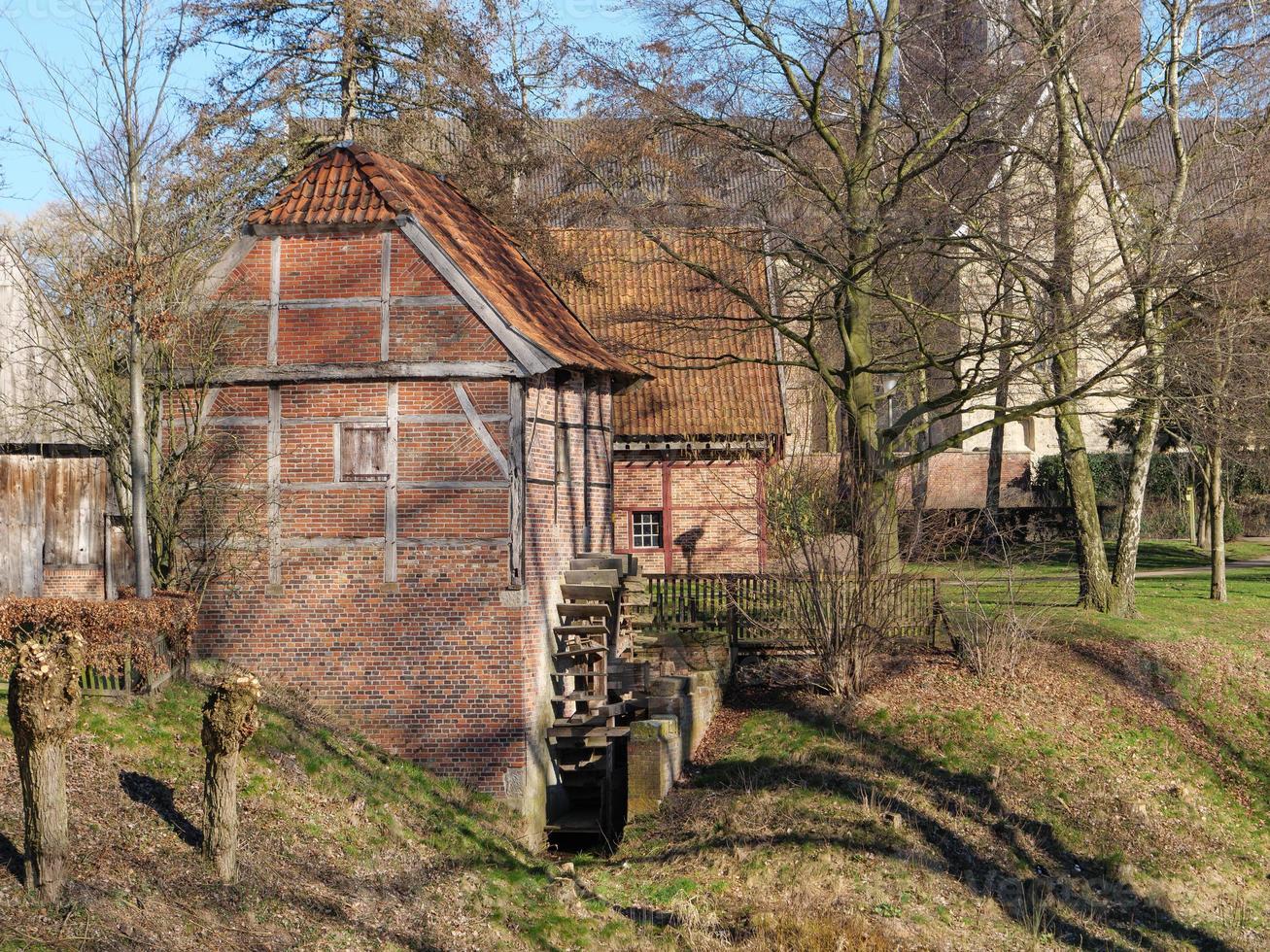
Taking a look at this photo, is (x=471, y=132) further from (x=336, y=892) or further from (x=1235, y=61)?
(x=336, y=892)

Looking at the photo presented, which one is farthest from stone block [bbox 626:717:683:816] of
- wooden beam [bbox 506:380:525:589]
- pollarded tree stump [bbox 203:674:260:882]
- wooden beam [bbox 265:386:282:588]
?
pollarded tree stump [bbox 203:674:260:882]

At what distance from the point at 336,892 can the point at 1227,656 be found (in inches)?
542

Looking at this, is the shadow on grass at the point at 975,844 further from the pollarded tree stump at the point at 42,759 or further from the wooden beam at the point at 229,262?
the wooden beam at the point at 229,262

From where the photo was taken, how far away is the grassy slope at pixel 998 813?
12.3 metres

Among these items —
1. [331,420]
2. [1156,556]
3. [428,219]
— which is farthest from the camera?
[1156,556]

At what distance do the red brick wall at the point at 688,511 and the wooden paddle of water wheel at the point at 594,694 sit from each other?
8336mm

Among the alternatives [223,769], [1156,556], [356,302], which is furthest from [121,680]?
[1156,556]

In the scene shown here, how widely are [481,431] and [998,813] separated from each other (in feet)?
23.0

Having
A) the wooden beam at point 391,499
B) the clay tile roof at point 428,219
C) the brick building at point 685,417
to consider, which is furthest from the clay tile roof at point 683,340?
the wooden beam at point 391,499

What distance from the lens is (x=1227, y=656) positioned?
18594mm

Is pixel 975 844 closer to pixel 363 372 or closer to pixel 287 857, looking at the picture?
pixel 287 857

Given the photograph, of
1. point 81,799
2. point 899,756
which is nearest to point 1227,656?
point 899,756

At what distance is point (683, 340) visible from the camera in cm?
2509

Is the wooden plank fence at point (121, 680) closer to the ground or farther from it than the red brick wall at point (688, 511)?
closer to the ground
